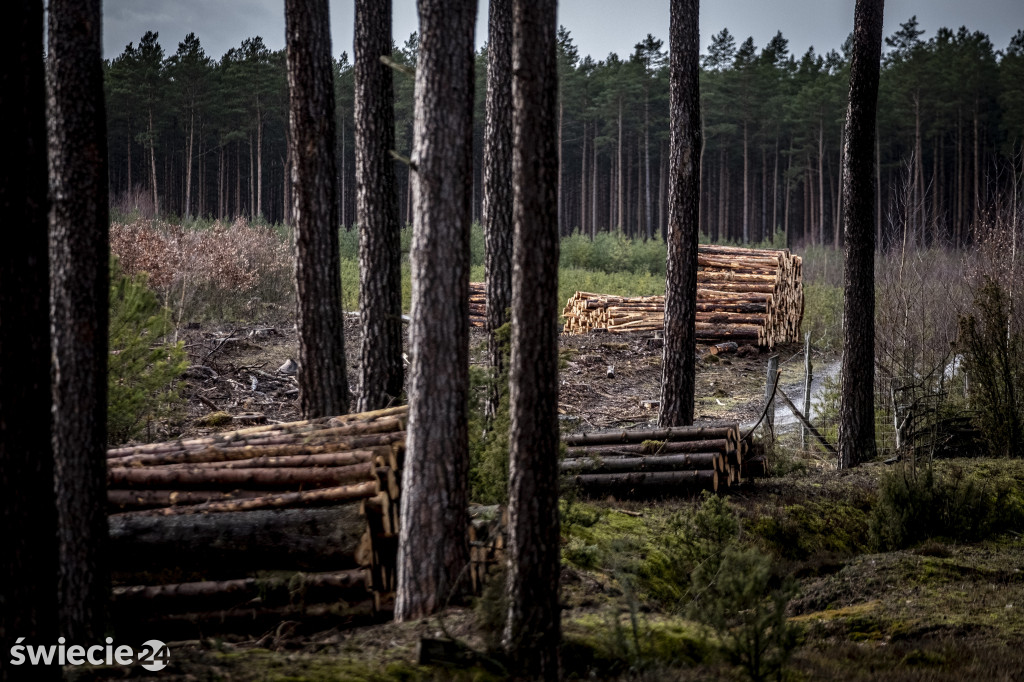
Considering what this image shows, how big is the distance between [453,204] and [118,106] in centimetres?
4774

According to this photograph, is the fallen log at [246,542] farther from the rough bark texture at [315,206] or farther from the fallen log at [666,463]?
the fallen log at [666,463]

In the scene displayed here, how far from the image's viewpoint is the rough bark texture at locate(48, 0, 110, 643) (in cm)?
518

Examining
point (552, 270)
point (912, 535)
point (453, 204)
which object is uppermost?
point (453, 204)

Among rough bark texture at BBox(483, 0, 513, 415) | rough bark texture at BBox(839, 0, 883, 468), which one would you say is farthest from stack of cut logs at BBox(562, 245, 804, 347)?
rough bark texture at BBox(483, 0, 513, 415)

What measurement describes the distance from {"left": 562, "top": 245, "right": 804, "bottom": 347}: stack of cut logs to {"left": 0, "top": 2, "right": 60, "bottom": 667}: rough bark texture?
17.9 metres

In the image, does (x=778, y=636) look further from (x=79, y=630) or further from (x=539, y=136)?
(x=79, y=630)

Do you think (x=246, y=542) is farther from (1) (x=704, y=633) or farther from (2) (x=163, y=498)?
(1) (x=704, y=633)

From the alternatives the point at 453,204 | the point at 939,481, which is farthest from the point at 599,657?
the point at 939,481

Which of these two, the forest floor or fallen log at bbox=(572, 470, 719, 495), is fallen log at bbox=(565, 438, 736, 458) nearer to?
fallen log at bbox=(572, 470, 719, 495)

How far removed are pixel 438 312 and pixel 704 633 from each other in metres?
2.96

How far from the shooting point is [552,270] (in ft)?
16.6

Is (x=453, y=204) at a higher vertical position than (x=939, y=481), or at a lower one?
higher

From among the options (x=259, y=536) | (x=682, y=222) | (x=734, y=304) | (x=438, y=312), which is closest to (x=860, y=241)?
(x=682, y=222)

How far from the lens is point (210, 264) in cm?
1991
